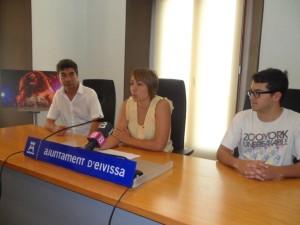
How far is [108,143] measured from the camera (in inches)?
64.4

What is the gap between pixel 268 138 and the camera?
145 centimetres

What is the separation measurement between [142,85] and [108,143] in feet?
1.52

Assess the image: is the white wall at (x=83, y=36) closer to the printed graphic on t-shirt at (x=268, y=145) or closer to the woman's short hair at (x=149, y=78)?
the woman's short hair at (x=149, y=78)

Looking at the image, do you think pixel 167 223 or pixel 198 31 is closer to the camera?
pixel 167 223

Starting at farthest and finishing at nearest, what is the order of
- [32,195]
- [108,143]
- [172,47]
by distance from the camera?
[172,47], [108,143], [32,195]

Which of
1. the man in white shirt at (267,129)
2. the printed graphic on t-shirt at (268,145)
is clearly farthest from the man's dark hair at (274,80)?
the printed graphic on t-shirt at (268,145)

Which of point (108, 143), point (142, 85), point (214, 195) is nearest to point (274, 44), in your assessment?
point (142, 85)

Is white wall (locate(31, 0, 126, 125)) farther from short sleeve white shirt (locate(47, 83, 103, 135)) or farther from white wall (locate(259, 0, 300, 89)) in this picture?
white wall (locate(259, 0, 300, 89))

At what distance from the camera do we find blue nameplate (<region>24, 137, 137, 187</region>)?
103 cm

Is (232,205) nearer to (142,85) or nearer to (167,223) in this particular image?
(167,223)

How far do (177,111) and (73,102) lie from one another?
96 centimetres

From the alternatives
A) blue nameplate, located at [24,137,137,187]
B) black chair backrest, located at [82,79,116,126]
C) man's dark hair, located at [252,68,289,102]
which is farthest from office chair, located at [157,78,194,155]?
blue nameplate, located at [24,137,137,187]

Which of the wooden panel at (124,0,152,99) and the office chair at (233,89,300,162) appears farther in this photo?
the wooden panel at (124,0,152,99)

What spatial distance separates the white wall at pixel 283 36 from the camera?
2.48 meters
